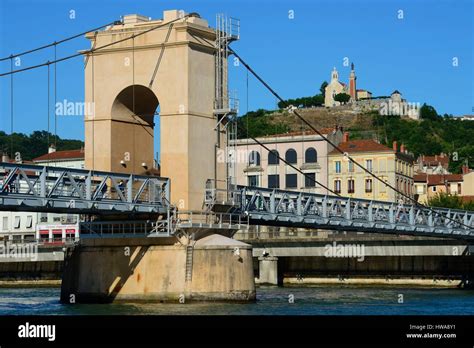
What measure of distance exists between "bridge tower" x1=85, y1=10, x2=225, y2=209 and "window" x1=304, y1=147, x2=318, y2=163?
54377 mm

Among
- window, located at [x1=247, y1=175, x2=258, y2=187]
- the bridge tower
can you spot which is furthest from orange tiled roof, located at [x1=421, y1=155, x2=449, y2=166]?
the bridge tower

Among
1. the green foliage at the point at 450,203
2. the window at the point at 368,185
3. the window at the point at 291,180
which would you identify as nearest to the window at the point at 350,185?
the window at the point at 368,185

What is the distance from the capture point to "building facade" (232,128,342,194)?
367 ft

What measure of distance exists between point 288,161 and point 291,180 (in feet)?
5.94

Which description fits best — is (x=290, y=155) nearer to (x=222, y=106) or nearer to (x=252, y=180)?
(x=252, y=180)

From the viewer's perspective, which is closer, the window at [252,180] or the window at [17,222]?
the window at [252,180]

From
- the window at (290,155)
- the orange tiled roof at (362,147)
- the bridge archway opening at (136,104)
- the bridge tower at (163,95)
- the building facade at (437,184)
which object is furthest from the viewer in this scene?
the building facade at (437,184)

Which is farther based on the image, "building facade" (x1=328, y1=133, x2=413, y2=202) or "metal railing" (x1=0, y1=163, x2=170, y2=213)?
"building facade" (x1=328, y1=133, x2=413, y2=202)

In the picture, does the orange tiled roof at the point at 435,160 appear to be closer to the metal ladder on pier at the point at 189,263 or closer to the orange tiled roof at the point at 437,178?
the orange tiled roof at the point at 437,178

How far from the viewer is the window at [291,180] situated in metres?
112

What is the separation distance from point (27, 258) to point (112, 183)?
45.1 metres

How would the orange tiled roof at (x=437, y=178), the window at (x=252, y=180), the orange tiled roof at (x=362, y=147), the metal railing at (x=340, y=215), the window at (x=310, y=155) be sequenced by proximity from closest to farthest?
1. the metal railing at (x=340, y=215)
2. the window at (x=310, y=155)
3. the orange tiled roof at (x=362, y=147)
4. the window at (x=252, y=180)
5. the orange tiled roof at (x=437, y=178)

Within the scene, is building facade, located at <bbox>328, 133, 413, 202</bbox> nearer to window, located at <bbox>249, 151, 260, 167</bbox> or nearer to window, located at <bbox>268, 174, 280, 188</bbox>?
window, located at <bbox>268, 174, 280, 188</bbox>

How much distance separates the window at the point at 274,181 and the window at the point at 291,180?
0.94 meters
